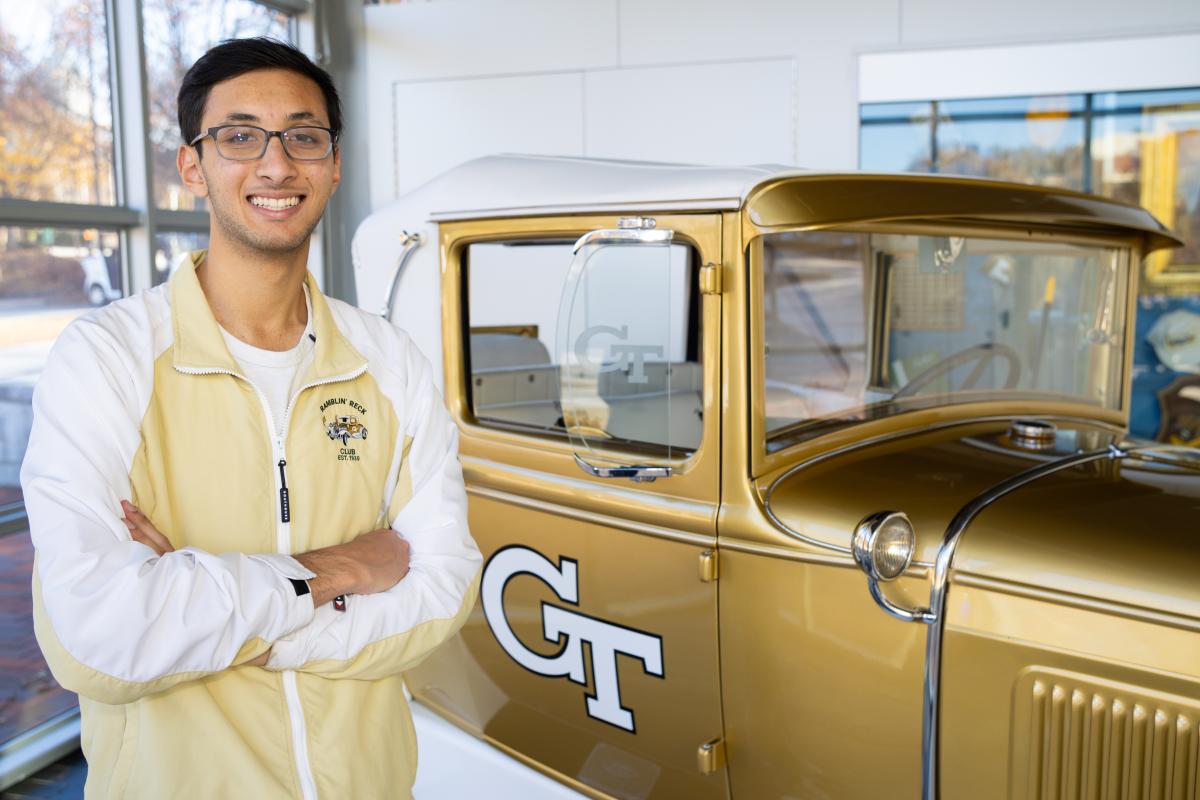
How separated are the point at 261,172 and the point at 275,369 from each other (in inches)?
10.0

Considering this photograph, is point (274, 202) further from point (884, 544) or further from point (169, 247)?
point (169, 247)

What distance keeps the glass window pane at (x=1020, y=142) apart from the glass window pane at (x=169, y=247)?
387 centimetres

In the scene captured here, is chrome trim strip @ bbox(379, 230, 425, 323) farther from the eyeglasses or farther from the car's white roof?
the eyeglasses

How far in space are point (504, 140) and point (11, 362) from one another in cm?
331

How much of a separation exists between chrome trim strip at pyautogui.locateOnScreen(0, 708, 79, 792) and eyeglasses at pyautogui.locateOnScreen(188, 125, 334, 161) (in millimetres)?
2963

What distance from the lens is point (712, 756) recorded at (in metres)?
1.86

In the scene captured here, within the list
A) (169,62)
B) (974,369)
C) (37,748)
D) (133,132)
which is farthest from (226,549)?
(169,62)

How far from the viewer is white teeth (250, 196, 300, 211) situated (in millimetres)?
1305

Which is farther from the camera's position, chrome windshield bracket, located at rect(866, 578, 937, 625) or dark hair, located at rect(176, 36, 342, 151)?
chrome windshield bracket, located at rect(866, 578, 937, 625)

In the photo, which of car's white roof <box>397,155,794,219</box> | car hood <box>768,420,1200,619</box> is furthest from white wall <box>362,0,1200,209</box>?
car hood <box>768,420,1200,619</box>

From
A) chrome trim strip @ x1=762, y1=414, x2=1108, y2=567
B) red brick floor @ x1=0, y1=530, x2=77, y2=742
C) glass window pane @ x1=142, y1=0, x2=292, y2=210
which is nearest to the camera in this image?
chrome trim strip @ x1=762, y1=414, x2=1108, y2=567

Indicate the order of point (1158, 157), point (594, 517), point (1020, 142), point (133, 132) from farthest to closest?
point (1020, 142)
point (1158, 157)
point (133, 132)
point (594, 517)

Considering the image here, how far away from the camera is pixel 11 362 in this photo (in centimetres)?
399

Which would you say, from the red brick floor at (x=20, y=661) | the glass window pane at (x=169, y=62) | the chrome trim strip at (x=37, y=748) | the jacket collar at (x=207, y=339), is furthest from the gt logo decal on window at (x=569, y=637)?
the glass window pane at (x=169, y=62)
